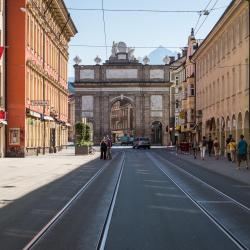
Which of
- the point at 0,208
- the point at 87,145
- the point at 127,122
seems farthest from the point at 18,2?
the point at 127,122

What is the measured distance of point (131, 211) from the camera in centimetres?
1340

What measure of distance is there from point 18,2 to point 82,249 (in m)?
38.8

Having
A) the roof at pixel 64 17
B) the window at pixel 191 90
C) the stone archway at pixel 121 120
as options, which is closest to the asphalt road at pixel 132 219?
the roof at pixel 64 17

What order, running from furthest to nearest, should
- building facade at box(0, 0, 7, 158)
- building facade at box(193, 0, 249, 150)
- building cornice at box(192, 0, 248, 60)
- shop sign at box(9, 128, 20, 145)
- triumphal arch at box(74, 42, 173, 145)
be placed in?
triumphal arch at box(74, 42, 173, 145), shop sign at box(9, 128, 20, 145), building facade at box(0, 0, 7, 158), building cornice at box(192, 0, 248, 60), building facade at box(193, 0, 249, 150)

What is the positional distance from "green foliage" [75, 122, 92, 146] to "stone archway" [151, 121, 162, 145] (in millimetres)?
54452

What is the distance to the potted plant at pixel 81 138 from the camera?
54.8 metres

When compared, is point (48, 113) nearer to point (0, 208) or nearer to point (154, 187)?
point (154, 187)

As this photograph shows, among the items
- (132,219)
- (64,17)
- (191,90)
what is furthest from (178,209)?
(191,90)

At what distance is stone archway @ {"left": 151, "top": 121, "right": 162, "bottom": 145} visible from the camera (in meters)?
113

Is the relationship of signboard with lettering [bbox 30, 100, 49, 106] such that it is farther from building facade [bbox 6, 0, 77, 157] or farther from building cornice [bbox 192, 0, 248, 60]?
building cornice [bbox 192, 0, 248, 60]

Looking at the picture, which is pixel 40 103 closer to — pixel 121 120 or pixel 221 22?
pixel 221 22

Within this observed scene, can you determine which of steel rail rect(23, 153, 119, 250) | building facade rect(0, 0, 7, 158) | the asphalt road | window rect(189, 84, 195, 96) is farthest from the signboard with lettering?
window rect(189, 84, 195, 96)

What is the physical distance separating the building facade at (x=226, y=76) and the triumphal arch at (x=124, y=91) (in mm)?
42430

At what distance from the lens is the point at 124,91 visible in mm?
108500
